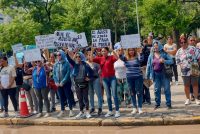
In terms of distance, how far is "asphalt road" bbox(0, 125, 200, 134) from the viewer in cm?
910

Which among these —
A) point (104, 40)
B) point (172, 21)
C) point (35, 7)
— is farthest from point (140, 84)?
point (35, 7)

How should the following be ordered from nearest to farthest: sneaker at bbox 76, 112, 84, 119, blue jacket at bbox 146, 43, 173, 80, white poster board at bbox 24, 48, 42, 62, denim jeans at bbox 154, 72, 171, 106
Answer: blue jacket at bbox 146, 43, 173, 80 → denim jeans at bbox 154, 72, 171, 106 → sneaker at bbox 76, 112, 84, 119 → white poster board at bbox 24, 48, 42, 62

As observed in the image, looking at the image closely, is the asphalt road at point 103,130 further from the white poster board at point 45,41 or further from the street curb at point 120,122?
the white poster board at point 45,41

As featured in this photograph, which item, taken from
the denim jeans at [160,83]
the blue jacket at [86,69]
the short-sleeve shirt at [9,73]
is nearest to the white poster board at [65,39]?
the blue jacket at [86,69]

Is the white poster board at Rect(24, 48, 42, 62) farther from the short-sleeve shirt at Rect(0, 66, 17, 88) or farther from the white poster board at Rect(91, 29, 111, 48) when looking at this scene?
the white poster board at Rect(91, 29, 111, 48)

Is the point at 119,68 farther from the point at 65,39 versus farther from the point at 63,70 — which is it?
the point at 65,39

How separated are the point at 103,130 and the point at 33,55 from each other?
3158 millimetres

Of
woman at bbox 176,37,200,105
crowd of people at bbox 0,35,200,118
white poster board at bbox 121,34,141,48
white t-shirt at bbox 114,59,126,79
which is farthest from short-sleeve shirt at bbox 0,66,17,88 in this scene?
woman at bbox 176,37,200,105

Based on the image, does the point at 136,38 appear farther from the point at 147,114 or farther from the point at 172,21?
the point at 172,21

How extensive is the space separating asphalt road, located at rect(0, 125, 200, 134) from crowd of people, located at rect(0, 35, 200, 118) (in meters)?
0.72

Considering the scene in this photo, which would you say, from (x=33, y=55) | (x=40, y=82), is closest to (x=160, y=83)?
(x=40, y=82)

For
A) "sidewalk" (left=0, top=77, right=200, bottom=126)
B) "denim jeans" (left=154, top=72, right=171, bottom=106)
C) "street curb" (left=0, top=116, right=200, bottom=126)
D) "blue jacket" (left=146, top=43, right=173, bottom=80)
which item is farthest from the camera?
"denim jeans" (left=154, top=72, right=171, bottom=106)

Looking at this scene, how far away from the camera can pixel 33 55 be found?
1141 cm

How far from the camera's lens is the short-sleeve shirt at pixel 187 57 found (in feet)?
35.9
